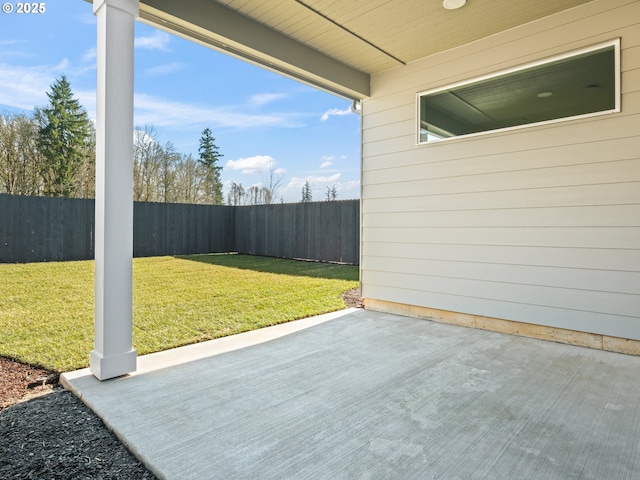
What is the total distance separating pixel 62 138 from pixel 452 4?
14519 mm

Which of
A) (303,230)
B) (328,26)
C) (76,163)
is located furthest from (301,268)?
(76,163)

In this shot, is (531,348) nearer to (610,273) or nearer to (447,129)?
(610,273)

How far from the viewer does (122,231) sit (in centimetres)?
236

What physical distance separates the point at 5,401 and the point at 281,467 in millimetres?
1692

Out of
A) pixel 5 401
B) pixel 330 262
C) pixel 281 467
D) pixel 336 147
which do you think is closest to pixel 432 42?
pixel 281 467

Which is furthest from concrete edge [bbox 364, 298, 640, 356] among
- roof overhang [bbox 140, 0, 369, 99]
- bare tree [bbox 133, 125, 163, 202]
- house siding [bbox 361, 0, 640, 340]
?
bare tree [bbox 133, 125, 163, 202]

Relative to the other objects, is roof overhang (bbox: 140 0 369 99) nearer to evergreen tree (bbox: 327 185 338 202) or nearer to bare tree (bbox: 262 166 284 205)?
evergreen tree (bbox: 327 185 338 202)

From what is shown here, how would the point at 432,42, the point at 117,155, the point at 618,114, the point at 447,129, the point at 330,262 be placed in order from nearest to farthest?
the point at 117,155 < the point at 618,114 < the point at 432,42 < the point at 447,129 < the point at 330,262

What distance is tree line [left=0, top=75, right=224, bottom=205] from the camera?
10.5m

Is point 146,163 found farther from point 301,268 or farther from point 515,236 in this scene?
point 515,236

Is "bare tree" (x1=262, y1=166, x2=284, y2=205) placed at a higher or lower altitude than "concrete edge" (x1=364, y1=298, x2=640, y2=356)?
higher

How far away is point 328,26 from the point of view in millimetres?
3344

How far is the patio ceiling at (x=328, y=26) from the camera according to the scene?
2.95 meters

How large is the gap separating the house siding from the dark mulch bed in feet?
10.5
